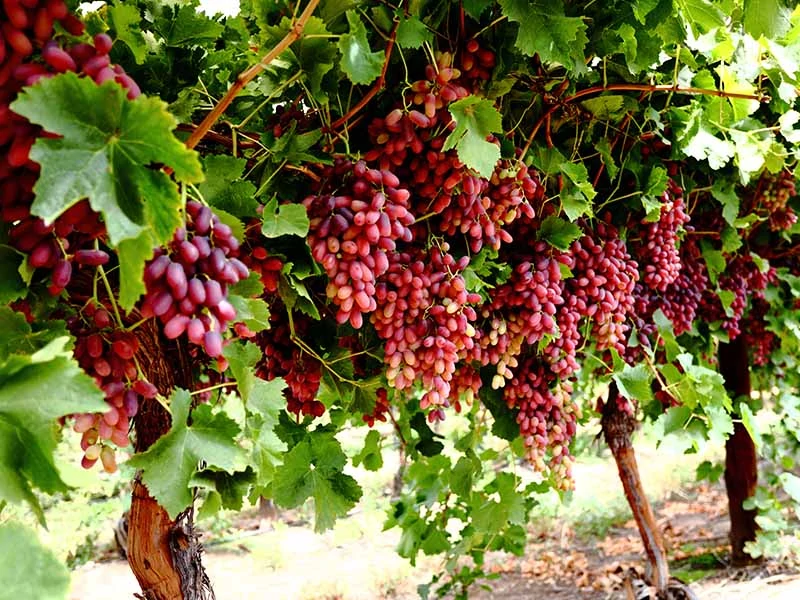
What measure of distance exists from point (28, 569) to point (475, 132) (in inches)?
30.7

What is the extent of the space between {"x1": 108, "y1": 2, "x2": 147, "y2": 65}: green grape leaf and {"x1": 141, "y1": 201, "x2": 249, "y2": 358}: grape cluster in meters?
0.41

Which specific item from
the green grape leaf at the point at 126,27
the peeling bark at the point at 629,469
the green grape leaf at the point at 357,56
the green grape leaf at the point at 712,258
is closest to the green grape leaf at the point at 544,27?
the green grape leaf at the point at 357,56

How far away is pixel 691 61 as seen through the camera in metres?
1.46

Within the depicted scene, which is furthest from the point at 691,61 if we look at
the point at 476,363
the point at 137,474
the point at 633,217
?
the point at 137,474

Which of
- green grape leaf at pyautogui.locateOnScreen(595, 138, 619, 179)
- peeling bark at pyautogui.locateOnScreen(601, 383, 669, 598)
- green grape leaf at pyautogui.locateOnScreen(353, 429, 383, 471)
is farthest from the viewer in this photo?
peeling bark at pyautogui.locateOnScreen(601, 383, 669, 598)

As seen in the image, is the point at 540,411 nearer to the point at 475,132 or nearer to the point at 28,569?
the point at 475,132

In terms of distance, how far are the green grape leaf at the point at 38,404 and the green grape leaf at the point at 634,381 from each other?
1381 mm

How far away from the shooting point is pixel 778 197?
2080mm

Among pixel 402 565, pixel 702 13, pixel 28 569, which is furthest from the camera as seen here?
pixel 402 565

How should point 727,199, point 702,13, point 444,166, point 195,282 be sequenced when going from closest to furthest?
point 195,282
point 444,166
point 702,13
point 727,199

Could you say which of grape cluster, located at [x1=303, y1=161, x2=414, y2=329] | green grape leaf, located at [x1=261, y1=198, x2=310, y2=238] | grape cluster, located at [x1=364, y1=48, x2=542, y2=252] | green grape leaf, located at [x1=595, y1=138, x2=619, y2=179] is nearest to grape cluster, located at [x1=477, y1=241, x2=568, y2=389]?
grape cluster, located at [x1=364, y1=48, x2=542, y2=252]

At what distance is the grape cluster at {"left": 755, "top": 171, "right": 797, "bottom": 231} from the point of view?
81.2 inches

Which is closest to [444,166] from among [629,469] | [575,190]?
[575,190]

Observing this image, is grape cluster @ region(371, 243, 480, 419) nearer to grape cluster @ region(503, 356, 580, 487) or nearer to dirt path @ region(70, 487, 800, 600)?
grape cluster @ region(503, 356, 580, 487)
